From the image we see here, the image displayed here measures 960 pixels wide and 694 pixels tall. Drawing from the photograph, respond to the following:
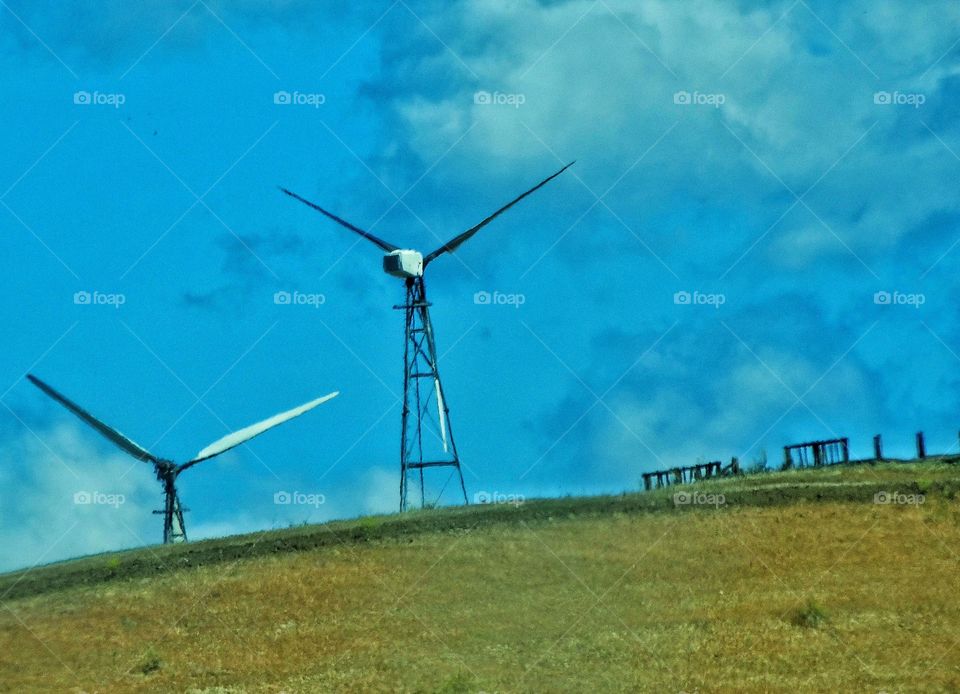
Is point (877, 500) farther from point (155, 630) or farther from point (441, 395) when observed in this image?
point (155, 630)

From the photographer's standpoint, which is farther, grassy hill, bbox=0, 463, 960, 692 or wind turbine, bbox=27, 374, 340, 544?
wind turbine, bbox=27, 374, 340, 544

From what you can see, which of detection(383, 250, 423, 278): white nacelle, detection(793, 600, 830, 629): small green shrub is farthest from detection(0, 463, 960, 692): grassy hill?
detection(383, 250, 423, 278): white nacelle

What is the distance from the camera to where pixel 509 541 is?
2206 inches

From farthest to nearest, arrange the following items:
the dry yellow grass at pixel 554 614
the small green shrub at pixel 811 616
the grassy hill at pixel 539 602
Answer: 1. the small green shrub at pixel 811 616
2. the grassy hill at pixel 539 602
3. the dry yellow grass at pixel 554 614

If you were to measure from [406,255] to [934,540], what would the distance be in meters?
30.6

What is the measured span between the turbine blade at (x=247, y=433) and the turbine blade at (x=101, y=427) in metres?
2.27

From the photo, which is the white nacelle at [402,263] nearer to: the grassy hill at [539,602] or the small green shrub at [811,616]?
the grassy hill at [539,602]

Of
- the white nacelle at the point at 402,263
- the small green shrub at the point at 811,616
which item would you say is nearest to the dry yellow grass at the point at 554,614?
the small green shrub at the point at 811,616

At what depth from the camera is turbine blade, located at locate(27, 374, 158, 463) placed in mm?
77625

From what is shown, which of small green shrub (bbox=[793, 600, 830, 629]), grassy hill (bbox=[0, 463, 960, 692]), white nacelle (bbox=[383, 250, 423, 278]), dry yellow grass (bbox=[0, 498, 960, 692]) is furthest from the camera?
white nacelle (bbox=[383, 250, 423, 278])

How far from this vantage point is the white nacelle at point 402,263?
247 ft

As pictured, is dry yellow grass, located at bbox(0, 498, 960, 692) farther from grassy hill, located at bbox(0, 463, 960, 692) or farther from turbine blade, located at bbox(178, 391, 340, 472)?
turbine blade, located at bbox(178, 391, 340, 472)

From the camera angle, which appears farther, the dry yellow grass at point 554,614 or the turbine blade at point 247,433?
the turbine blade at point 247,433

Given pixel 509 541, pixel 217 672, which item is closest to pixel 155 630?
pixel 217 672
